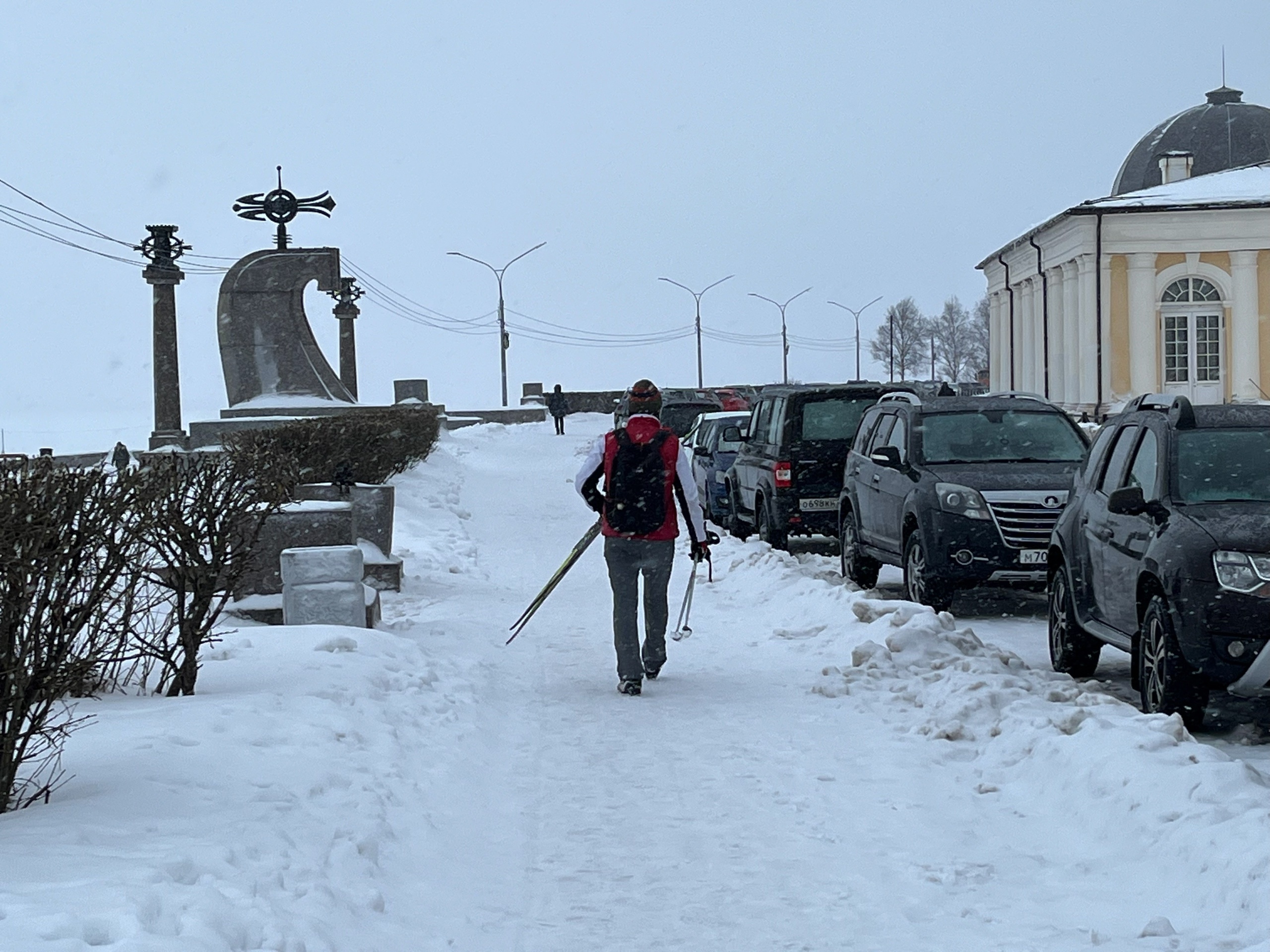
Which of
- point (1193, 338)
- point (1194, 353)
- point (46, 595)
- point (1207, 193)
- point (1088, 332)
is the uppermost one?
point (1207, 193)

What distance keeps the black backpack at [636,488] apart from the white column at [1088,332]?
1752 inches

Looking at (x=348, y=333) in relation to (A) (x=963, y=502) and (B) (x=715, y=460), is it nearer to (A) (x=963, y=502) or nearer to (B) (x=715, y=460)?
(B) (x=715, y=460)

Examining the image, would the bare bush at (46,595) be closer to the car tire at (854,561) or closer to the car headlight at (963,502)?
the car headlight at (963,502)

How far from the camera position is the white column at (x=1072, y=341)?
5369 centimetres

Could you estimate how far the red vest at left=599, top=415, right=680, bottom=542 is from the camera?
9562 mm

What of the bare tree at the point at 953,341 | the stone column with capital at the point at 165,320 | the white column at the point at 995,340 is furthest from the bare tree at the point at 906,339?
the stone column with capital at the point at 165,320

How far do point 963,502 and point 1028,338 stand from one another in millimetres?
52845

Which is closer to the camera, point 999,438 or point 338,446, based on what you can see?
point 999,438

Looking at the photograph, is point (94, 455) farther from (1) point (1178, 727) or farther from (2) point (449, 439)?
(1) point (1178, 727)

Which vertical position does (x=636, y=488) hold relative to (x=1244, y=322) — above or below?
below

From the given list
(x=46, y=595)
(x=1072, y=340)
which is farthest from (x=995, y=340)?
(x=46, y=595)

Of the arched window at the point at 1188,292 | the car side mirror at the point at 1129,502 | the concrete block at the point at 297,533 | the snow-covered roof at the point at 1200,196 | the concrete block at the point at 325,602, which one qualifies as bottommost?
the concrete block at the point at 325,602

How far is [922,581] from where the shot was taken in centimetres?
1255

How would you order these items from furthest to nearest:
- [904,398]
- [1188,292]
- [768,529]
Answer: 1. [1188,292]
2. [768,529]
3. [904,398]
